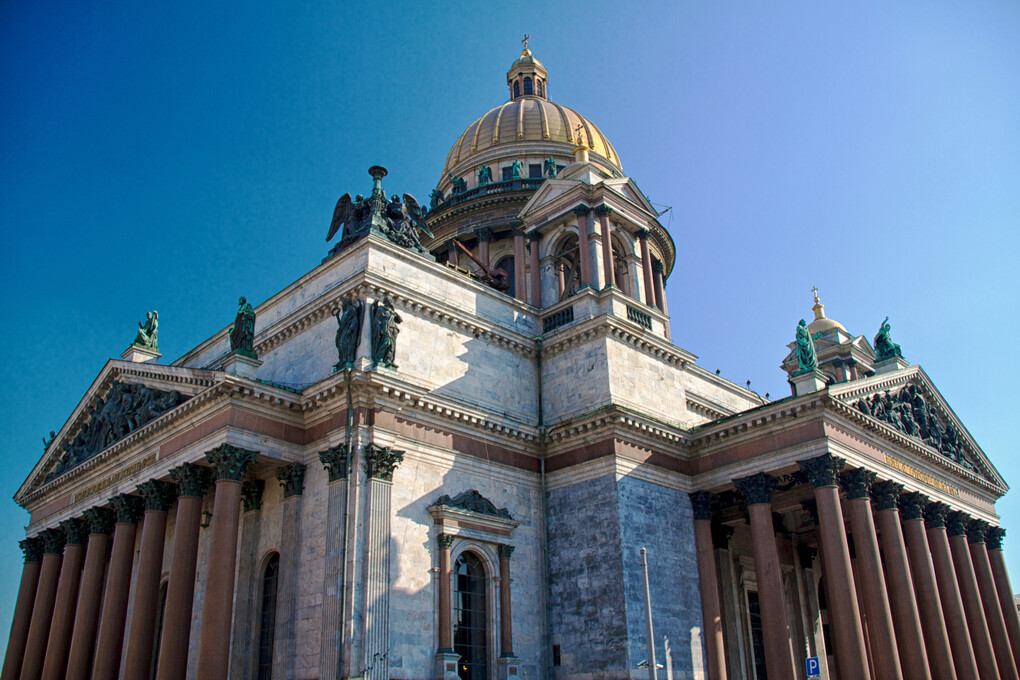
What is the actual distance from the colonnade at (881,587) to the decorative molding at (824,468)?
0.10 feet

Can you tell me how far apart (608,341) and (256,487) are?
496 inches

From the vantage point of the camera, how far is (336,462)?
23.3 m

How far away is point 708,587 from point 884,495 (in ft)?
22.8

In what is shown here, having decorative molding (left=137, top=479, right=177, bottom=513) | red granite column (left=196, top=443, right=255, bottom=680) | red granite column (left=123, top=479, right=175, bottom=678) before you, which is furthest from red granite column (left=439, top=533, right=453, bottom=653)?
decorative molding (left=137, top=479, right=177, bottom=513)

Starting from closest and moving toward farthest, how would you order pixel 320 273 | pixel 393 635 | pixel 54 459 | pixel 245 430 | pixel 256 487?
pixel 393 635 < pixel 245 430 < pixel 256 487 < pixel 320 273 < pixel 54 459

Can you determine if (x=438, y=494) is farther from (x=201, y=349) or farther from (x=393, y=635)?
(x=201, y=349)

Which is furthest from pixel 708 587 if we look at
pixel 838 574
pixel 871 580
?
pixel 871 580

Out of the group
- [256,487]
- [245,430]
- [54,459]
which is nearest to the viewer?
[245,430]

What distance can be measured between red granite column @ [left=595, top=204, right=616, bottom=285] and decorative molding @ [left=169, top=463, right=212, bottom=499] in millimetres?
15564

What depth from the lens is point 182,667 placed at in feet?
73.8

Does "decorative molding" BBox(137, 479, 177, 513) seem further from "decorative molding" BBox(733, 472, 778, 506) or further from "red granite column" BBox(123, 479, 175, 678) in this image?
"decorative molding" BBox(733, 472, 778, 506)

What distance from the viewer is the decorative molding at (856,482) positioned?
26969 mm

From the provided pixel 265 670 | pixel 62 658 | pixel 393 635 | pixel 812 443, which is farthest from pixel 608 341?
pixel 62 658

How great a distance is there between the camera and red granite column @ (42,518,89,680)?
28938 millimetres
